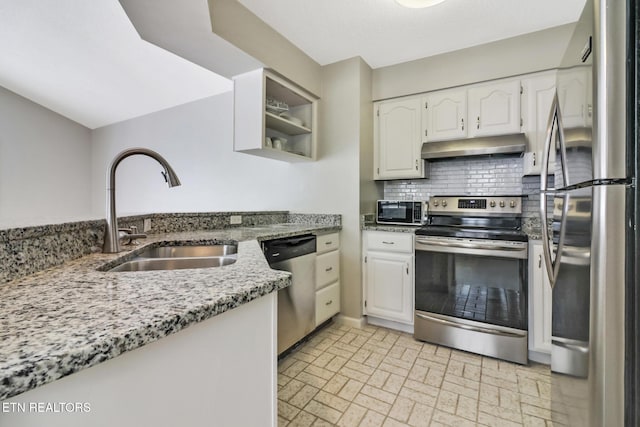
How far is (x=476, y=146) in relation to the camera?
94.1 inches

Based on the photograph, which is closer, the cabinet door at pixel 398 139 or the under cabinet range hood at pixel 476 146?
the under cabinet range hood at pixel 476 146

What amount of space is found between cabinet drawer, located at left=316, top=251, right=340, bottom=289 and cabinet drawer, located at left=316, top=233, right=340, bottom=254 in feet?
0.15

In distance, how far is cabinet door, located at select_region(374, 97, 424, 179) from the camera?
2.69 metres

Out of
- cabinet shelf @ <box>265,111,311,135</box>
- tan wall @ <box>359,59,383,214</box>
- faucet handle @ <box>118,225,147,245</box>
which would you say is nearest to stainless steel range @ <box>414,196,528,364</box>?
tan wall @ <box>359,59,383,214</box>

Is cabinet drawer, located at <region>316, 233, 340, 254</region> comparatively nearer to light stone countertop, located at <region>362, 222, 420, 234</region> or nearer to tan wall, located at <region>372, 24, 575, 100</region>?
light stone countertop, located at <region>362, 222, 420, 234</region>

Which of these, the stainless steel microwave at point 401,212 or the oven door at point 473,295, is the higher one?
the stainless steel microwave at point 401,212

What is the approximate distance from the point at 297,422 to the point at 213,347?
1.20 m

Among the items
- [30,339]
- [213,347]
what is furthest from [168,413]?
[30,339]

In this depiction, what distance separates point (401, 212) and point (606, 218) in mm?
1894

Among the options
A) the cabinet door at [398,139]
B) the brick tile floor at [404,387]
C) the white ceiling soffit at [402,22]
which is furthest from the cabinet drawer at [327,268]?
the white ceiling soffit at [402,22]

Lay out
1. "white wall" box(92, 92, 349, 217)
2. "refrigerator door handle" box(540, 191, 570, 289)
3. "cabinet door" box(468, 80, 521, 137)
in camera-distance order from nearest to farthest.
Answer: "refrigerator door handle" box(540, 191, 570, 289) → "cabinet door" box(468, 80, 521, 137) → "white wall" box(92, 92, 349, 217)

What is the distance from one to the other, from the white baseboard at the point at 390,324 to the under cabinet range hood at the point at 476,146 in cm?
151

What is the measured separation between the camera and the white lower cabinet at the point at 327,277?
2.42m

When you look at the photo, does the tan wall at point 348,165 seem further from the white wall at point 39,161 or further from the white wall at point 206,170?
the white wall at point 39,161
